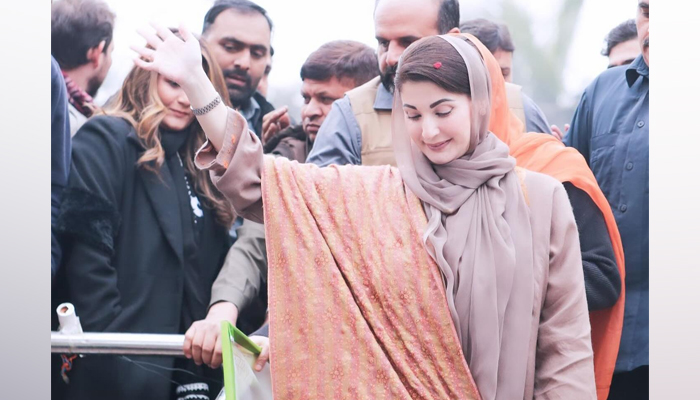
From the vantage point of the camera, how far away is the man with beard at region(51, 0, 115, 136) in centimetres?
277

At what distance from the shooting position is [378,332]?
1806mm

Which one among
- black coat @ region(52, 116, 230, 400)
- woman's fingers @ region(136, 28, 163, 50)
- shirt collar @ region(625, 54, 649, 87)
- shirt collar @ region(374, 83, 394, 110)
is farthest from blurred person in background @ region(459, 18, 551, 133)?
woman's fingers @ region(136, 28, 163, 50)

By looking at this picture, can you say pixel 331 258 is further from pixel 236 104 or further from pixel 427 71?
pixel 236 104

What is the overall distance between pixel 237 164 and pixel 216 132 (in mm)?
82

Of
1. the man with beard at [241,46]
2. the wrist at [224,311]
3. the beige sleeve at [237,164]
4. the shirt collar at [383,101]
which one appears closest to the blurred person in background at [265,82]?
the man with beard at [241,46]

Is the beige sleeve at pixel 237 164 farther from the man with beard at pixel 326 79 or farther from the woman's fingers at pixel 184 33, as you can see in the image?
the man with beard at pixel 326 79

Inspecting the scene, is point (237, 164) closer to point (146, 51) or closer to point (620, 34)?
point (146, 51)

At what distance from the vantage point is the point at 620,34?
288 centimetres

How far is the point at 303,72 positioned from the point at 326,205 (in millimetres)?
1140

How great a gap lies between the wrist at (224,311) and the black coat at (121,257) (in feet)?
0.41

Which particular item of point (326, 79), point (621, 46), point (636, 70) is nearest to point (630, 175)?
point (636, 70)

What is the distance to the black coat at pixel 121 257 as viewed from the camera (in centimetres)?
252
